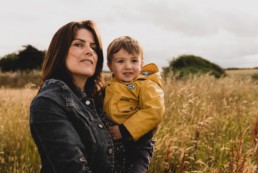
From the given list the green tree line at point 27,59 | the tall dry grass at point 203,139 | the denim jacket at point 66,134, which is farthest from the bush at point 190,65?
the green tree line at point 27,59

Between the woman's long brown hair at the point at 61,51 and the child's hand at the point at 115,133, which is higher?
the woman's long brown hair at the point at 61,51

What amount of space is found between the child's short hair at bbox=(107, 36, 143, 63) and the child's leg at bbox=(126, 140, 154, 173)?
770mm

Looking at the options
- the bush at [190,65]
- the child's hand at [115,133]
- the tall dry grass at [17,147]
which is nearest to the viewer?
the child's hand at [115,133]

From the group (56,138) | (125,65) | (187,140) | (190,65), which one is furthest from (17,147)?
(190,65)

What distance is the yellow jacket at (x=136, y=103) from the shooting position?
2.37 metres

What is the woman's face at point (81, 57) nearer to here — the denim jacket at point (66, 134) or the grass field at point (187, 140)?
the denim jacket at point (66, 134)

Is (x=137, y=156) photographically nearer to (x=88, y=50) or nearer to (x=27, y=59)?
(x=88, y=50)

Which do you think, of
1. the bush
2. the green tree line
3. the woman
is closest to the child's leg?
the woman

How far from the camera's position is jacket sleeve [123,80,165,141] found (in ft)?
7.73

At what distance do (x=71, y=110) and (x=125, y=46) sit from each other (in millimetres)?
1042

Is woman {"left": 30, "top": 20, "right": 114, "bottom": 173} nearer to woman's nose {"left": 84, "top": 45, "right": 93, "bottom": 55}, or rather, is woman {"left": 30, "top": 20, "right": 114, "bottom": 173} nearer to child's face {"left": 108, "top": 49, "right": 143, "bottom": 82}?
woman's nose {"left": 84, "top": 45, "right": 93, "bottom": 55}

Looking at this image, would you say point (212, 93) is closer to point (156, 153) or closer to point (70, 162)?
point (156, 153)

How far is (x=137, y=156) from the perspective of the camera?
2.40 metres

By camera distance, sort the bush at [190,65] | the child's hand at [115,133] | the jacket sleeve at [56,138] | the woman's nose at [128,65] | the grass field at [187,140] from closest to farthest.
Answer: the jacket sleeve at [56,138], the child's hand at [115,133], the woman's nose at [128,65], the grass field at [187,140], the bush at [190,65]
